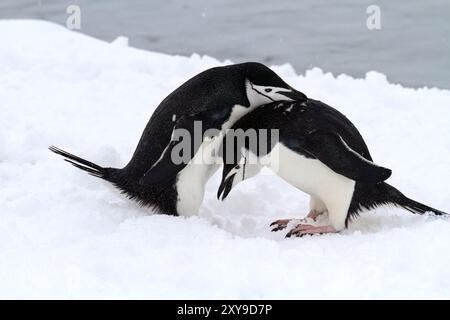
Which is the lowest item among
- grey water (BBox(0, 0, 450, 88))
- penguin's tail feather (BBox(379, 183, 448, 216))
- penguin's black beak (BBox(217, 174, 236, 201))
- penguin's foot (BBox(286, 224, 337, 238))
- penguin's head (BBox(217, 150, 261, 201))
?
grey water (BBox(0, 0, 450, 88))

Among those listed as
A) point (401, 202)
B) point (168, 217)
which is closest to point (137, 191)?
point (168, 217)

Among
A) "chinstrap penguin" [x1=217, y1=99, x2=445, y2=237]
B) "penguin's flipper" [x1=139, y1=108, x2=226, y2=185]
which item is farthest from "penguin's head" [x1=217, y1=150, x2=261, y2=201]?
"penguin's flipper" [x1=139, y1=108, x2=226, y2=185]

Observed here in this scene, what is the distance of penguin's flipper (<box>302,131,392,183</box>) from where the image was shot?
9.35 feet

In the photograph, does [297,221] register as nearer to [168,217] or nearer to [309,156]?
[309,156]

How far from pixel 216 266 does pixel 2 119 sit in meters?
2.37

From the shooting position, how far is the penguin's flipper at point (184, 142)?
9.50 ft

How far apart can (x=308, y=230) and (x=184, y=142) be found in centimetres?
54

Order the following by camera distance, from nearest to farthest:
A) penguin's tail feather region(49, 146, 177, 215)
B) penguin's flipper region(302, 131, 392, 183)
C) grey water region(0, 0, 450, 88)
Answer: penguin's flipper region(302, 131, 392, 183) → penguin's tail feather region(49, 146, 177, 215) → grey water region(0, 0, 450, 88)

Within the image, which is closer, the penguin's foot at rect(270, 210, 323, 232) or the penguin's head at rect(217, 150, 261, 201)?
the penguin's head at rect(217, 150, 261, 201)

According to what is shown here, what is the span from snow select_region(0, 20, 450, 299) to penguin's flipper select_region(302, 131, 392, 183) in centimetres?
20

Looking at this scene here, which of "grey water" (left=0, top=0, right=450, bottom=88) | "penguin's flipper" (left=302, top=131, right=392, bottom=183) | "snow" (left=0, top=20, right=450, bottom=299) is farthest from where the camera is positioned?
"grey water" (left=0, top=0, right=450, bottom=88)

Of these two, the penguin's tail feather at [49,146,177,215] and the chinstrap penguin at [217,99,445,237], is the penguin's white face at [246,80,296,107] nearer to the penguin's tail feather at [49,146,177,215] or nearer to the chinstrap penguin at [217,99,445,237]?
the chinstrap penguin at [217,99,445,237]

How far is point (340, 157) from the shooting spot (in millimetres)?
2859
